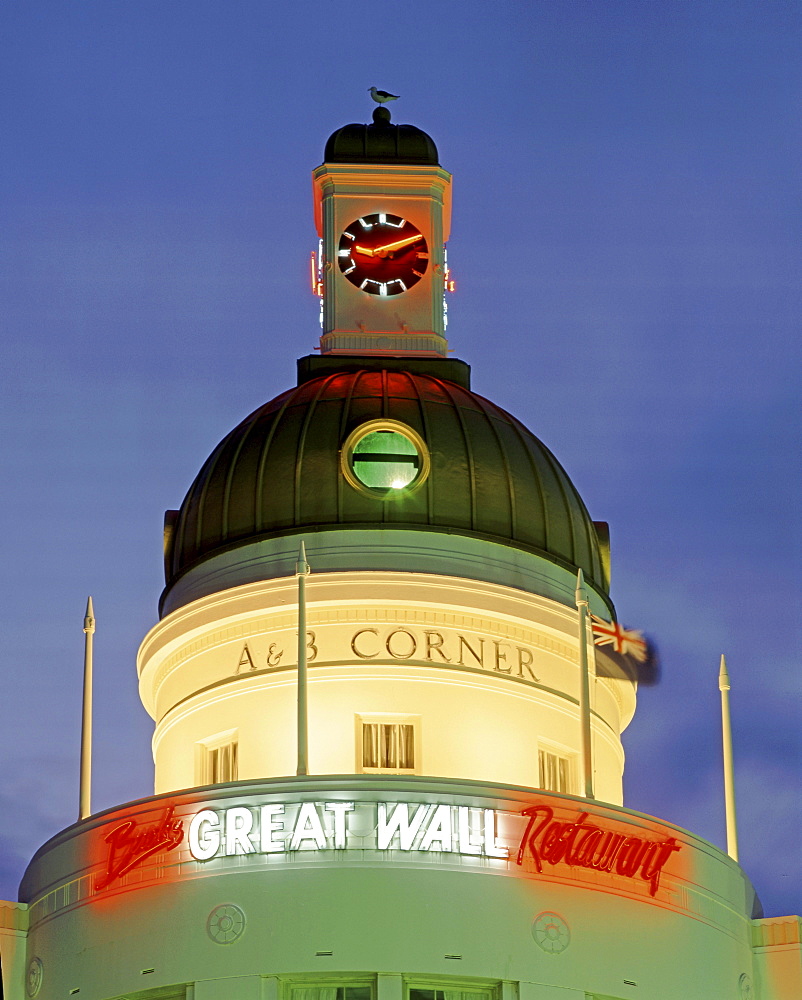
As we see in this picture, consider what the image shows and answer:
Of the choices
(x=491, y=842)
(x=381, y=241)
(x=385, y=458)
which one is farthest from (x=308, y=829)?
(x=381, y=241)

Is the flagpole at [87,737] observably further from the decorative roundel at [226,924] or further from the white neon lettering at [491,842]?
the white neon lettering at [491,842]

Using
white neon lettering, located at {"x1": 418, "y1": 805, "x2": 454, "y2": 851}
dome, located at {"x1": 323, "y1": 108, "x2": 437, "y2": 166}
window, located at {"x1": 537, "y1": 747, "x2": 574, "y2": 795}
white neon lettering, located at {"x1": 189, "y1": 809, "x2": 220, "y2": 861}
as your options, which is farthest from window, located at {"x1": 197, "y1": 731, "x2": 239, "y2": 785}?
dome, located at {"x1": 323, "y1": 108, "x2": 437, "y2": 166}

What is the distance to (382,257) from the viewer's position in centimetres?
8331

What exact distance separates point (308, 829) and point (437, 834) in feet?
10.1

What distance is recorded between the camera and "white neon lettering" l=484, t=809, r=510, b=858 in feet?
219

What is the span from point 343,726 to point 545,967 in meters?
9.82

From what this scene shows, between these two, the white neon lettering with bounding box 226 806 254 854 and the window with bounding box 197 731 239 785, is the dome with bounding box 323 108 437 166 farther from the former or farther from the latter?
the white neon lettering with bounding box 226 806 254 854

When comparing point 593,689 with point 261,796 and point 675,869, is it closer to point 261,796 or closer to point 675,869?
point 675,869

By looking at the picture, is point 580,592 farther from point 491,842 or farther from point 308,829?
point 308,829

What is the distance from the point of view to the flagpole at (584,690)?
70.6 m

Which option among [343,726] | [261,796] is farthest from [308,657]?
[261,796]

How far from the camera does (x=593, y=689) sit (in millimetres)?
76125

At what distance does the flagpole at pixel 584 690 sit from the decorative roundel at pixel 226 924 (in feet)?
31.0

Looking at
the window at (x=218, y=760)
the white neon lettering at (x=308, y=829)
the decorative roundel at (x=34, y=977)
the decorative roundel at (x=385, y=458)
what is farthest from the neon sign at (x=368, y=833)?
the decorative roundel at (x=385, y=458)
